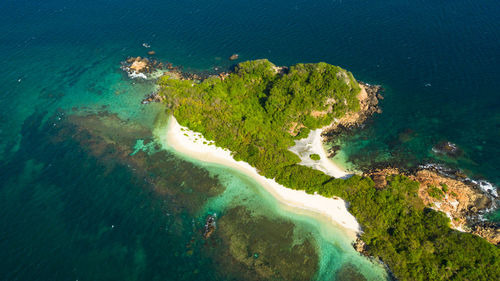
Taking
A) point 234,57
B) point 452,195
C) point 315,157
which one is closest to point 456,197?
point 452,195

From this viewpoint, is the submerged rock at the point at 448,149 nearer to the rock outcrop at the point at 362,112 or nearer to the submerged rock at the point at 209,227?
the rock outcrop at the point at 362,112

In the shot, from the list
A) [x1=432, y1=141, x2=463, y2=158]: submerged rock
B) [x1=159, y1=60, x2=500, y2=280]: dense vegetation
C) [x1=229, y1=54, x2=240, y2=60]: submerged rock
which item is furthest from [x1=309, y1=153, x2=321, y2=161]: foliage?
[x1=229, y1=54, x2=240, y2=60]: submerged rock

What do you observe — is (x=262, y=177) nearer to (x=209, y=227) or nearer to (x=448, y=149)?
(x=209, y=227)

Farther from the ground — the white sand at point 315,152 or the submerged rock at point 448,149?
the submerged rock at point 448,149

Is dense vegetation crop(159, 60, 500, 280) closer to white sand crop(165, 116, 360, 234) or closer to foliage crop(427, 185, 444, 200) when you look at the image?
white sand crop(165, 116, 360, 234)

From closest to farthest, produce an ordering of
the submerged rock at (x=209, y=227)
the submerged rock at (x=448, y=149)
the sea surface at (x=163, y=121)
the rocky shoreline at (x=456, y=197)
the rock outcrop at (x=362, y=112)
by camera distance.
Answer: the sea surface at (x=163, y=121)
the rocky shoreline at (x=456, y=197)
the submerged rock at (x=209, y=227)
the submerged rock at (x=448, y=149)
the rock outcrop at (x=362, y=112)

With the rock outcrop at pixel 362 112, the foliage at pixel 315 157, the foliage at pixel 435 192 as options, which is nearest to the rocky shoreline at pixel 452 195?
the foliage at pixel 435 192

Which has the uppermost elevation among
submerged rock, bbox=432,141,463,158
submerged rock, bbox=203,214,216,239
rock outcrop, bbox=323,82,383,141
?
rock outcrop, bbox=323,82,383,141

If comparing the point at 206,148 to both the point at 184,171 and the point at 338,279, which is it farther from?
the point at 338,279
